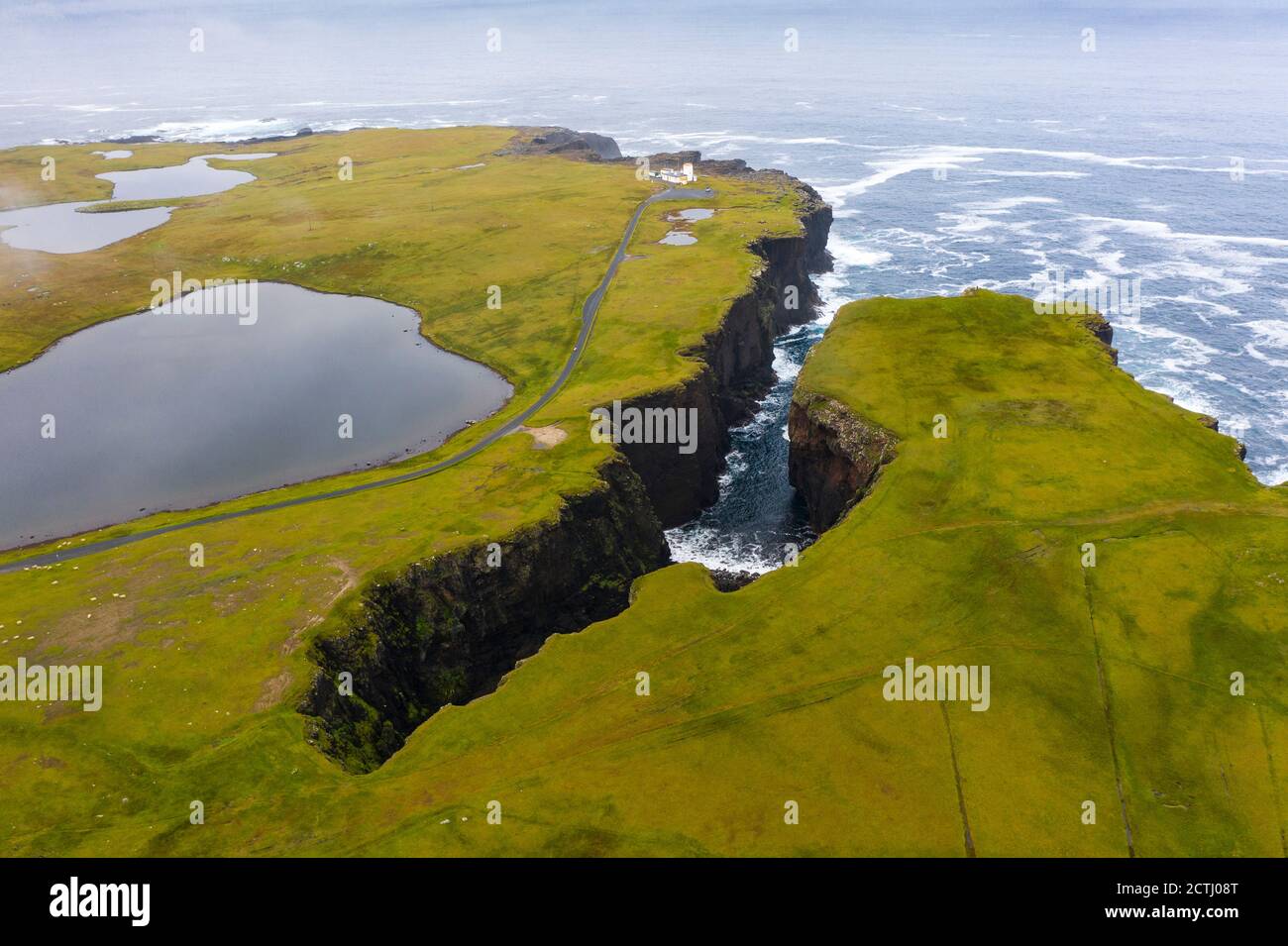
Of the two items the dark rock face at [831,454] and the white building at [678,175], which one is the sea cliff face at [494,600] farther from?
the white building at [678,175]

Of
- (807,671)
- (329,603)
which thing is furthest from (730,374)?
(329,603)

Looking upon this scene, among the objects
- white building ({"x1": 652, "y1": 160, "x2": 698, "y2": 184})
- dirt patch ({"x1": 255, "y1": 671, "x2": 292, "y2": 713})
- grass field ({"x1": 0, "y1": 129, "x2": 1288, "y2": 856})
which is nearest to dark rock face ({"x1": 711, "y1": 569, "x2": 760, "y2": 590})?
grass field ({"x1": 0, "y1": 129, "x2": 1288, "y2": 856})

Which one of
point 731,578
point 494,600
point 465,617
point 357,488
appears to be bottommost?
point 731,578

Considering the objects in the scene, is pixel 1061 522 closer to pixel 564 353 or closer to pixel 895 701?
pixel 895 701

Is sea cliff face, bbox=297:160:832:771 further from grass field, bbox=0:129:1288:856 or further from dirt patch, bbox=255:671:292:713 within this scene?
grass field, bbox=0:129:1288:856

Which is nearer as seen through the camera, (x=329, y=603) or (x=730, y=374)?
(x=329, y=603)

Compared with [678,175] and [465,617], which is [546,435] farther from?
[678,175]

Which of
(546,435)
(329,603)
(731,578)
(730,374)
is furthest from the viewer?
(730,374)

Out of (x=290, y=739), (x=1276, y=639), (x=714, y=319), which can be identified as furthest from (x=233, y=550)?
(x=1276, y=639)
